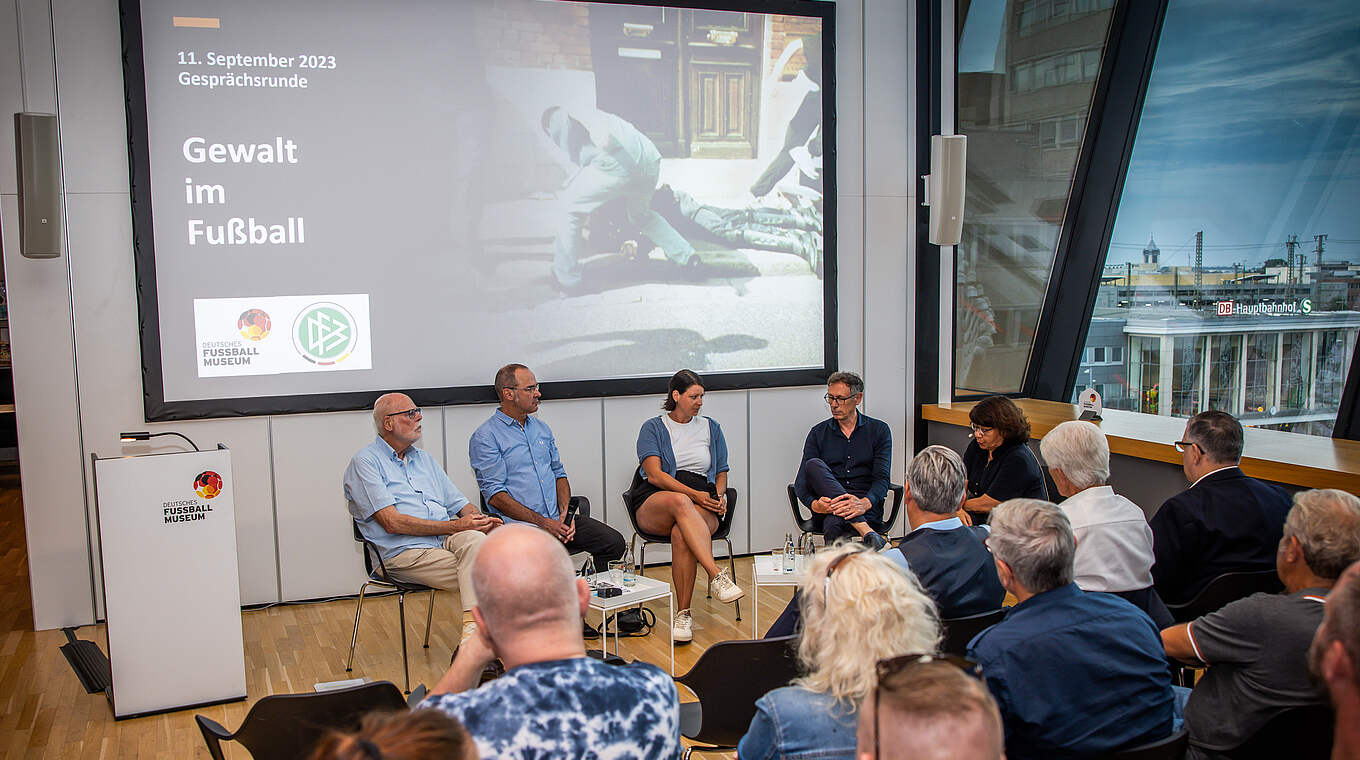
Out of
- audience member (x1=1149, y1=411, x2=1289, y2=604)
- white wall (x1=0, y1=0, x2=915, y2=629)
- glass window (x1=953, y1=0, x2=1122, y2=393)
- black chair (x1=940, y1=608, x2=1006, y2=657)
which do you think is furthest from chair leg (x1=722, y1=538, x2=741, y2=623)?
black chair (x1=940, y1=608, x2=1006, y2=657)

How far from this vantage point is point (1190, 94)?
6.00m

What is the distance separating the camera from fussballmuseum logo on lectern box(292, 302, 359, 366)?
17.9 ft

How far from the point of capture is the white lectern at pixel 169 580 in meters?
3.92

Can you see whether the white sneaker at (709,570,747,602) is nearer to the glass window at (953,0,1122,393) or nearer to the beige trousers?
the beige trousers

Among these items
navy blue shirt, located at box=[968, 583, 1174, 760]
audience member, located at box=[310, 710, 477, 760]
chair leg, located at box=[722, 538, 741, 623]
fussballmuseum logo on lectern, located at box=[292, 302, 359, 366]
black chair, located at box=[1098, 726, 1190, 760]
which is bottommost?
chair leg, located at box=[722, 538, 741, 623]

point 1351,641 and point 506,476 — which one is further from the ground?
point 1351,641

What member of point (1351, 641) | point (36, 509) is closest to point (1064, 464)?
point (1351, 641)

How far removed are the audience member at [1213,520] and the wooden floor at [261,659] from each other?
207 centimetres

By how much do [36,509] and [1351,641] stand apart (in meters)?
5.84

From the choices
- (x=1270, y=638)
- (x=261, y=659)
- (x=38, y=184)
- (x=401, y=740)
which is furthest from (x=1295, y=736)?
(x=38, y=184)

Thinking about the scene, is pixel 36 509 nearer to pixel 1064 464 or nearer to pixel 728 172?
pixel 728 172

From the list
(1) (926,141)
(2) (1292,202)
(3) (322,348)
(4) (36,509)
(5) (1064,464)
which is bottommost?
(4) (36,509)

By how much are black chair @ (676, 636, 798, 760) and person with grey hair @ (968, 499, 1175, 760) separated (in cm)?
67

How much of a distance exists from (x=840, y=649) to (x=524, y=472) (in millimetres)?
3420
